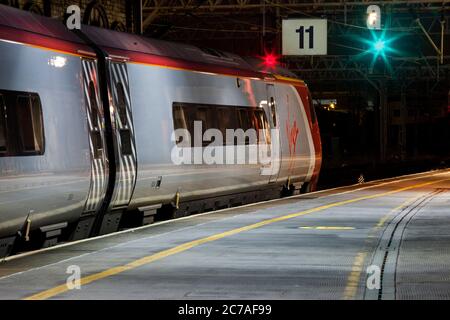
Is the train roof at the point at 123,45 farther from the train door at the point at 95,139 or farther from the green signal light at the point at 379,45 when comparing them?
the green signal light at the point at 379,45

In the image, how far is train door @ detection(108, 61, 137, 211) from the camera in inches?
607

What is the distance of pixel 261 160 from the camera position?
22.5 m

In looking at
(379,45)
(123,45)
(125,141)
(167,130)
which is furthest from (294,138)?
(379,45)

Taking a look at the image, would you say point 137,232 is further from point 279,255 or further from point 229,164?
point 229,164

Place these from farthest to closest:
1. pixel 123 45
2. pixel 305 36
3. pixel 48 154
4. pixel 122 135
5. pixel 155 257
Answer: pixel 305 36
pixel 123 45
pixel 122 135
pixel 48 154
pixel 155 257

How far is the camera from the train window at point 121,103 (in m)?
15.6

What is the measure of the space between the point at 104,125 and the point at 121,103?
67cm

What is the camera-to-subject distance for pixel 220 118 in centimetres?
2011

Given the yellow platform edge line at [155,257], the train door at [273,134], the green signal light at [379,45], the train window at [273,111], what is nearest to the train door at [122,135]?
the yellow platform edge line at [155,257]

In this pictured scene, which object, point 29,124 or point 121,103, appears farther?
point 121,103

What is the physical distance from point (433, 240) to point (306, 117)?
46.1ft

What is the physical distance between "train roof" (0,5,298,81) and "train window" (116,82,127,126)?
0.58 m

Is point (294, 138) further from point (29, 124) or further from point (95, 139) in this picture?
point (29, 124)
